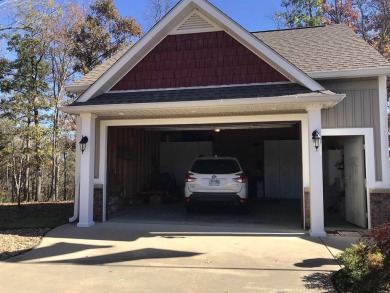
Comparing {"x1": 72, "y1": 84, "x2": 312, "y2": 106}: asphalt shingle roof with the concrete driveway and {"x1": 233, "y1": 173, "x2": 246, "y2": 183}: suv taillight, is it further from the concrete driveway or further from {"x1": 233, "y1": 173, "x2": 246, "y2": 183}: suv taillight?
the concrete driveway

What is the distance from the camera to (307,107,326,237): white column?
831cm

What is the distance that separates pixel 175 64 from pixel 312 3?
1772 cm

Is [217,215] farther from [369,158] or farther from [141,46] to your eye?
[141,46]

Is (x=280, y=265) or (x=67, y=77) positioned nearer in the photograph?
(x=280, y=265)

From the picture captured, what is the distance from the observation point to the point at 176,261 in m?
6.39

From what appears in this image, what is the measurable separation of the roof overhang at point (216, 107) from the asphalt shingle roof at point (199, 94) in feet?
0.63

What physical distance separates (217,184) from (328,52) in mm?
4993

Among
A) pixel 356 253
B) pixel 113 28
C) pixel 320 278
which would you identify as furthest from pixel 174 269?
pixel 113 28

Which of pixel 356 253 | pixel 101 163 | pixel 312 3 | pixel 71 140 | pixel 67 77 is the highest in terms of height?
pixel 312 3

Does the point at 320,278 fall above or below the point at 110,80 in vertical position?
below

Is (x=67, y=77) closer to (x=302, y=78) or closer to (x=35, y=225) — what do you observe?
(x=35, y=225)

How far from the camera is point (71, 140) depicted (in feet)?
75.1

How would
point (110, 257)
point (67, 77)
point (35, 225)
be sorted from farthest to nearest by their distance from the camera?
point (67, 77)
point (35, 225)
point (110, 257)

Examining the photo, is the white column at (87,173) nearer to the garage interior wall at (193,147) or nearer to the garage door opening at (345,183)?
the garage interior wall at (193,147)
